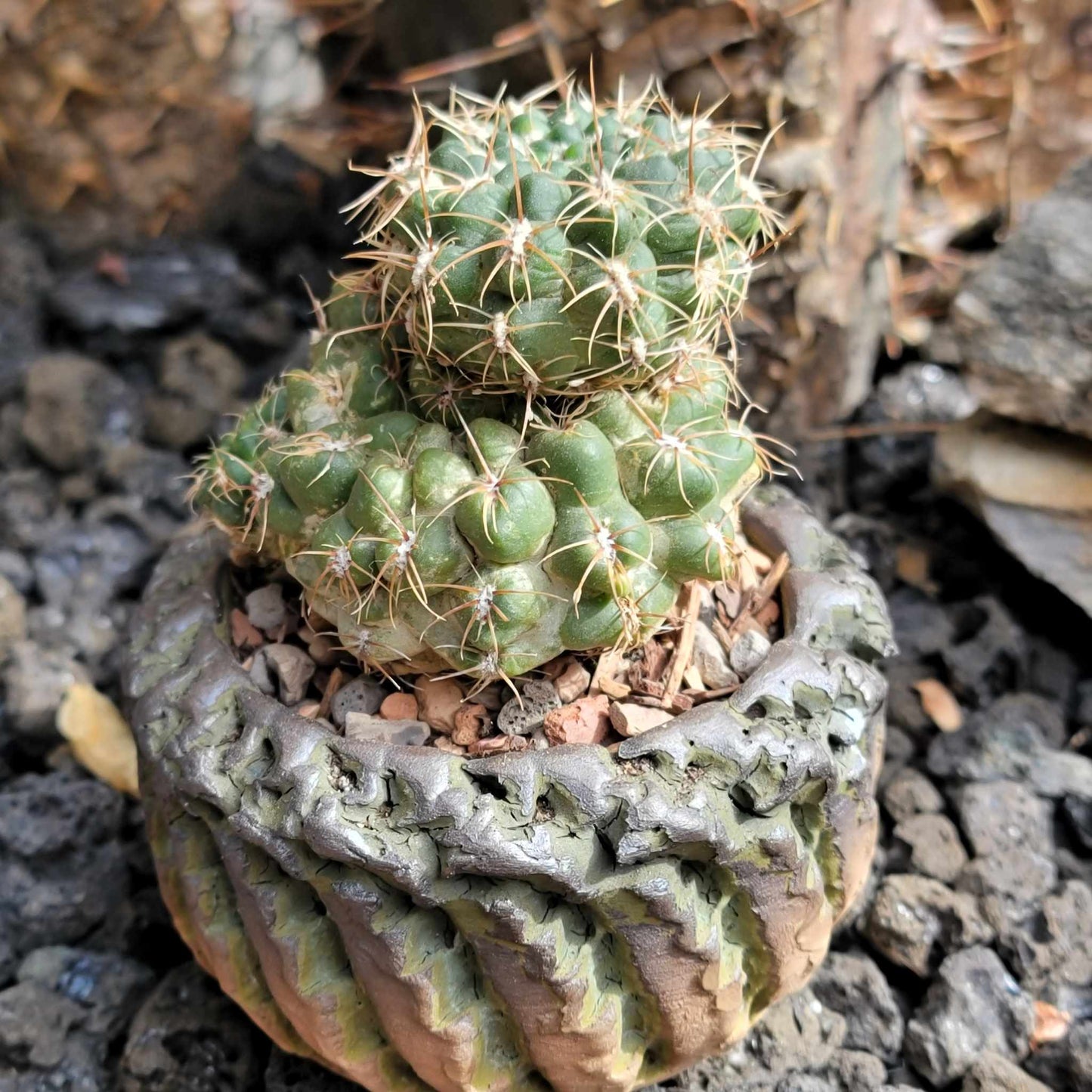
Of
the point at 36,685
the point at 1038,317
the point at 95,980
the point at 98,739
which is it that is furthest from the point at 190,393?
the point at 1038,317

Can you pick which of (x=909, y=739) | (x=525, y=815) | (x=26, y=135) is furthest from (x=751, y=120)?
(x=26, y=135)

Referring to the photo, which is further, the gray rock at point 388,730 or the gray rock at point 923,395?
the gray rock at point 923,395

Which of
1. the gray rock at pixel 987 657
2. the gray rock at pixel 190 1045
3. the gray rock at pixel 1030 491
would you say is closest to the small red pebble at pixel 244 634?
the gray rock at pixel 190 1045

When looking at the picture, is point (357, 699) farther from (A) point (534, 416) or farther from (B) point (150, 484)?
(B) point (150, 484)

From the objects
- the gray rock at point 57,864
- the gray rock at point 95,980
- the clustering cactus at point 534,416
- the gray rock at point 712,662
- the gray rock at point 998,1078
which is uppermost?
the clustering cactus at point 534,416

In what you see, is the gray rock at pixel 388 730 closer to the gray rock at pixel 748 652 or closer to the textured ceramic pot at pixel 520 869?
the textured ceramic pot at pixel 520 869

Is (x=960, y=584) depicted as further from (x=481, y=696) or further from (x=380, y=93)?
(x=380, y=93)

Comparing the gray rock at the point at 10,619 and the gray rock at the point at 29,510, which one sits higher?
the gray rock at the point at 29,510
